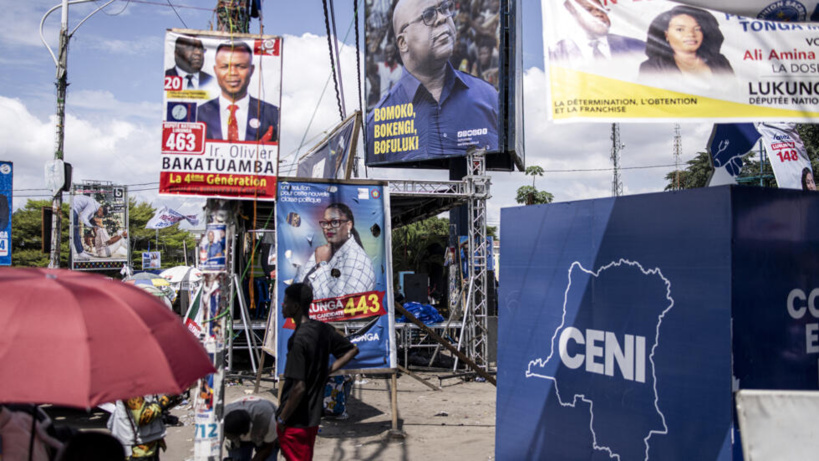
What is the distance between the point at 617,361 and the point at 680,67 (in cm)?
218

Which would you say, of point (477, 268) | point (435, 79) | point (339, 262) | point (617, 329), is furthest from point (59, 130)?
point (617, 329)

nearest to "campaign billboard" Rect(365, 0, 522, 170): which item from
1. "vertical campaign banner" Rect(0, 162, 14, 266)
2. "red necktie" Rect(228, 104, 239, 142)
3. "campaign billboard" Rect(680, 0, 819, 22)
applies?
"vertical campaign banner" Rect(0, 162, 14, 266)

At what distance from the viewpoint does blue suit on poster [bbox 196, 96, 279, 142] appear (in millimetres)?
5031

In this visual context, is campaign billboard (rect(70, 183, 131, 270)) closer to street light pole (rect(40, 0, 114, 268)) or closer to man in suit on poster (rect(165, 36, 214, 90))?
street light pole (rect(40, 0, 114, 268))

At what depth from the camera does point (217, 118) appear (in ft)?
16.6

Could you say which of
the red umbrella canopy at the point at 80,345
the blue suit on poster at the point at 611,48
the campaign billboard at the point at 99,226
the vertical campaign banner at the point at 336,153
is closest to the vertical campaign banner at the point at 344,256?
the vertical campaign banner at the point at 336,153

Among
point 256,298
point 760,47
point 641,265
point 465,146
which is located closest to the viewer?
point 760,47

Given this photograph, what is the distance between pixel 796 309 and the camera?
14.0ft

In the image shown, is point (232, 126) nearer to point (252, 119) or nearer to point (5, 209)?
point (252, 119)

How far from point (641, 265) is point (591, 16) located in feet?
6.04

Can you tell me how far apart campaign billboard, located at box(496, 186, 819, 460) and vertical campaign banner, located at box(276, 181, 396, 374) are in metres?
2.99

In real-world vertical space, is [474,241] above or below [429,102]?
below

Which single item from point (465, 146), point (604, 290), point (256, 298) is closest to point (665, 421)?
point (604, 290)

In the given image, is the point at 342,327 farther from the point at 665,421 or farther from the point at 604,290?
the point at 665,421
